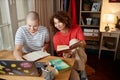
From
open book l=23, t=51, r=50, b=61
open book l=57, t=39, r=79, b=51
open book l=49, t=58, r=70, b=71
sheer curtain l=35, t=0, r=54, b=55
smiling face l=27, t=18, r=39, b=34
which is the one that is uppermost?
sheer curtain l=35, t=0, r=54, b=55

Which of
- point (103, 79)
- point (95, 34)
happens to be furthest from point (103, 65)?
point (95, 34)

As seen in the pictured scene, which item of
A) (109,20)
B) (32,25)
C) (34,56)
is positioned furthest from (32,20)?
(109,20)

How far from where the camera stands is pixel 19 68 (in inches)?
45.5

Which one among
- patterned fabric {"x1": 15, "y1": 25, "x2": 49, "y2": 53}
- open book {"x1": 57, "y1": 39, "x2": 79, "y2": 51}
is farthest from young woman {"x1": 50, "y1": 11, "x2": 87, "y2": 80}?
patterned fabric {"x1": 15, "y1": 25, "x2": 49, "y2": 53}

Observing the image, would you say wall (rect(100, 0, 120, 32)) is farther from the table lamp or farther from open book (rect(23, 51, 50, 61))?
open book (rect(23, 51, 50, 61))

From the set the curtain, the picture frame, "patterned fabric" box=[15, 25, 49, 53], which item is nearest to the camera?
"patterned fabric" box=[15, 25, 49, 53]

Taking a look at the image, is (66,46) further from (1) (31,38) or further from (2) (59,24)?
(1) (31,38)

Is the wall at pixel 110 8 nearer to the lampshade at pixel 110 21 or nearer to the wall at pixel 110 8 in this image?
the wall at pixel 110 8

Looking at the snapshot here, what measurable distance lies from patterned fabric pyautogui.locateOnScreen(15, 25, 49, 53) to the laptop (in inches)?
24.6

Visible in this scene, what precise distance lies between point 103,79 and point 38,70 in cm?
154

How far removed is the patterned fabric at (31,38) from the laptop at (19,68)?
0.62 metres

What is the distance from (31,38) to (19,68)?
0.75 meters

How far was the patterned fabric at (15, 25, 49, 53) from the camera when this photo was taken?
1.81 meters

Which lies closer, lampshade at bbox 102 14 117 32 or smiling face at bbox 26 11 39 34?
smiling face at bbox 26 11 39 34
